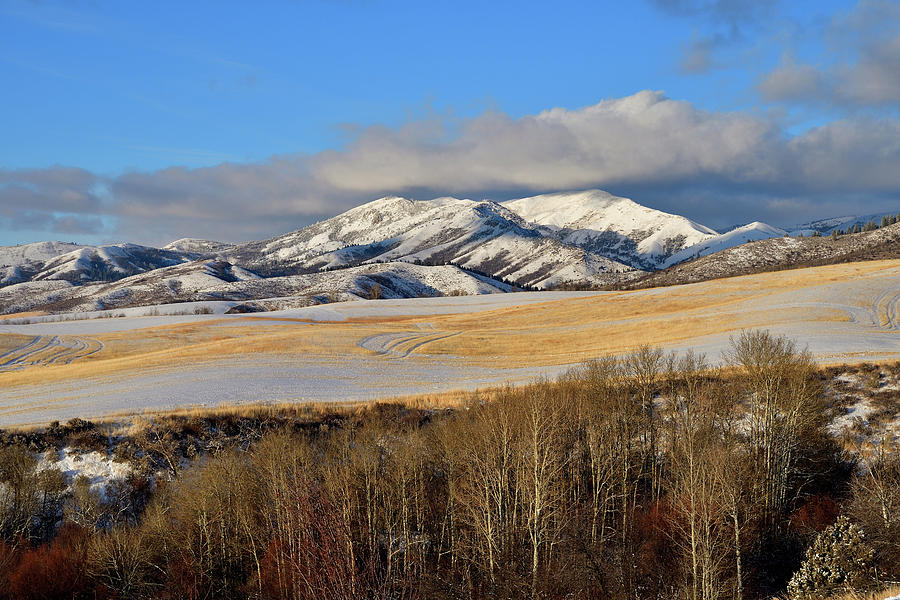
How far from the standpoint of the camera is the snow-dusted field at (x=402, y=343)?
198 feet

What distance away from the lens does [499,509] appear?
1316 inches

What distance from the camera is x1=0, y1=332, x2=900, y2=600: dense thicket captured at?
31.2 m

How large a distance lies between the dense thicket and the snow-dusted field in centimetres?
1653

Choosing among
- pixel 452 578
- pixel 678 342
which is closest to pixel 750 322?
pixel 678 342

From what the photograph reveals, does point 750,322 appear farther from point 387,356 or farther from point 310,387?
point 310,387

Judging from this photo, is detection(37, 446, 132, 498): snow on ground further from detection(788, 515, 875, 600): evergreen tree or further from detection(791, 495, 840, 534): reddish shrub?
detection(791, 495, 840, 534): reddish shrub

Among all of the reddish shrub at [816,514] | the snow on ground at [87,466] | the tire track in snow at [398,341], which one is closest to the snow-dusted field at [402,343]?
the tire track in snow at [398,341]

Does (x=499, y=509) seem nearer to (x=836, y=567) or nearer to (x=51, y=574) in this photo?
(x=836, y=567)

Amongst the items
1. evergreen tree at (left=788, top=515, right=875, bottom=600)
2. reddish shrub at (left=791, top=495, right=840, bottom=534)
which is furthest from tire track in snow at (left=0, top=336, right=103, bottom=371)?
evergreen tree at (left=788, top=515, right=875, bottom=600)

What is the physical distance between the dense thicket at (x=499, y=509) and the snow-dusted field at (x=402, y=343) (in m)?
16.5

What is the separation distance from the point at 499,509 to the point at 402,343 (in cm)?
6416

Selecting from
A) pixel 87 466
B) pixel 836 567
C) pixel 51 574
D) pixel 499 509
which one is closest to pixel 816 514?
pixel 836 567

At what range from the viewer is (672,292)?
120125mm

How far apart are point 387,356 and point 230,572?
49862 mm
